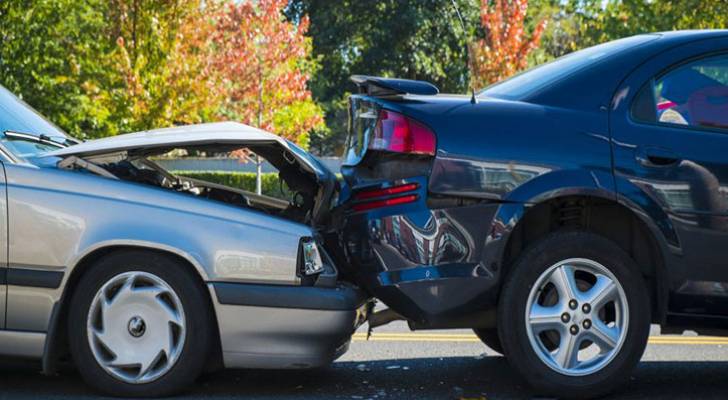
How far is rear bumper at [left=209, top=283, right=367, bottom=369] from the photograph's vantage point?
15.4 ft

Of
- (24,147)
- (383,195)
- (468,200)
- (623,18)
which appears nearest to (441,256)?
(468,200)

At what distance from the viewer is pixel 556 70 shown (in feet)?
17.0

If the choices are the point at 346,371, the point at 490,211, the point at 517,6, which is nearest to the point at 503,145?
the point at 490,211

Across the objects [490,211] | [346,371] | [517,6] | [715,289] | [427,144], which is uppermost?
[517,6]

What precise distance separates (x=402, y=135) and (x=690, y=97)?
1406 millimetres

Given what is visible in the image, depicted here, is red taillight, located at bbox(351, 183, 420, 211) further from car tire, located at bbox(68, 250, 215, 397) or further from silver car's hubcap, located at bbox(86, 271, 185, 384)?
silver car's hubcap, located at bbox(86, 271, 185, 384)

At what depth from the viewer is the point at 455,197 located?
4746 millimetres

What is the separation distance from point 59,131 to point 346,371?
7.10ft

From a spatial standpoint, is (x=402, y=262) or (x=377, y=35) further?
(x=377, y=35)

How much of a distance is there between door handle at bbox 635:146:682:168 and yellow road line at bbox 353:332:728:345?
90.7 inches

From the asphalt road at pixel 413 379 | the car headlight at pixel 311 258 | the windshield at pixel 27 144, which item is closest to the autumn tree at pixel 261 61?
the asphalt road at pixel 413 379

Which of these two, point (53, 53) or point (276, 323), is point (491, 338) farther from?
point (53, 53)

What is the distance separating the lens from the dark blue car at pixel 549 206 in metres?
4.73

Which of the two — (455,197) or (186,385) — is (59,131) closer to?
(186,385)
